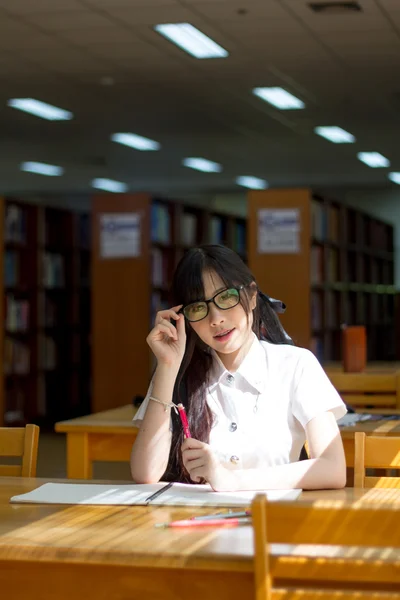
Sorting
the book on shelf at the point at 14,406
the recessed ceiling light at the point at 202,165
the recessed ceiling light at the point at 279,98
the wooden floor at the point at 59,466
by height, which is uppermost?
the recessed ceiling light at the point at 202,165

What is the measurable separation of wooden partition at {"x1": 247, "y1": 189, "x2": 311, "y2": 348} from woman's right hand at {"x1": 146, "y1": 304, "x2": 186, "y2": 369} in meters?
6.09

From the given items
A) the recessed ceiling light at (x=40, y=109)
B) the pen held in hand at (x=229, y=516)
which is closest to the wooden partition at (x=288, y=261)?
the recessed ceiling light at (x=40, y=109)

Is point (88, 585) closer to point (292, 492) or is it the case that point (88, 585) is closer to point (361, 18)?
point (292, 492)

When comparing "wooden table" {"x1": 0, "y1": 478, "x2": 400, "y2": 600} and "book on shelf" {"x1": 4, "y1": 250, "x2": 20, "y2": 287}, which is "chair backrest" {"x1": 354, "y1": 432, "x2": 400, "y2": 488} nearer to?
"wooden table" {"x1": 0, "y1": 478, "x2": 400, "y2": 600}

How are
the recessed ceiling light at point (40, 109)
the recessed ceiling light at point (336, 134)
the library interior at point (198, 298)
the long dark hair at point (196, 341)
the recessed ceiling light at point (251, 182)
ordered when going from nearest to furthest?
the library interior at point (198, 298) < the long dark hair at point (196, 341) < the recessed ceiling light at point (40, 109) < the recessed ceiling light at point (336, 134) < the recessed ceiling light at point (251, 182)

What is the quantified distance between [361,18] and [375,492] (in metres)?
5.88

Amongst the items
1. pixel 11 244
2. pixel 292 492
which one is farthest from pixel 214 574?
pixel 11 244

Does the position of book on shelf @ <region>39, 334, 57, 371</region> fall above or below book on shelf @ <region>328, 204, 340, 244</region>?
below

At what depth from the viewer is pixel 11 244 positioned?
9586mm

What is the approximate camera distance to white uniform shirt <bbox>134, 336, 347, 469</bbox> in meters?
2.44

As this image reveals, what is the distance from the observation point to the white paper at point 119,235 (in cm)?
941

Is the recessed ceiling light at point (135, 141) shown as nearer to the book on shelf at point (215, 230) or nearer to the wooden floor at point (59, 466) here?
the book on shelf at point (215, 230)

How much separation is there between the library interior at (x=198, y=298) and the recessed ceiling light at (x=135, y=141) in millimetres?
78

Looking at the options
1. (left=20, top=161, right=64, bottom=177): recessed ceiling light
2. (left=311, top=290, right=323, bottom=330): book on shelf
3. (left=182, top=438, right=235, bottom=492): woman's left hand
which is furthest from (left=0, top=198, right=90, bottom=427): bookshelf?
(left=182, top=438, right=235, bottom=492): woman's left hand
